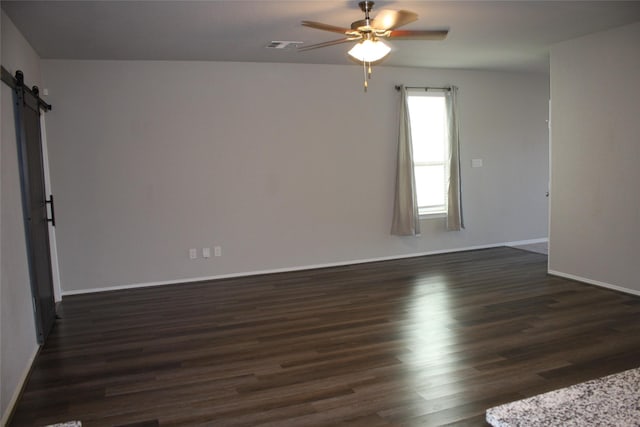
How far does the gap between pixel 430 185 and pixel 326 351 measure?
154 inches

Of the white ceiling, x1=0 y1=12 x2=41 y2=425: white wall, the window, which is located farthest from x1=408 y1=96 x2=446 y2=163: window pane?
x1=0 y1=12 x2=41 y2=425: white wall

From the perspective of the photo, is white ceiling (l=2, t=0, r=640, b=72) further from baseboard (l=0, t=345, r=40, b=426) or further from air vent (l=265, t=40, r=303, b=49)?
baseboard (l=0, t=345, r=40, b=426)

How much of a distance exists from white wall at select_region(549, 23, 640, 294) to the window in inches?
66.9

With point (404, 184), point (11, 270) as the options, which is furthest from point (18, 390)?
point (404, 184)

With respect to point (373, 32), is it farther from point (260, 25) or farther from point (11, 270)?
point (11, 270)

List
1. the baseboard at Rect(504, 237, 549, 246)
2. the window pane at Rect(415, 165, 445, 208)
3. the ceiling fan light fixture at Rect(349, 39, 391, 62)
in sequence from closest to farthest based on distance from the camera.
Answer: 1. the ceiling fan light fixture at Rect(349, 39, 391, 62)
2. the window pane at Rect(415, 165, 445, 208)
3. the baseboard at Rect(504, 237, 549, 246)

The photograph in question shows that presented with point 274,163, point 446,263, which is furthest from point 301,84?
point 446,263

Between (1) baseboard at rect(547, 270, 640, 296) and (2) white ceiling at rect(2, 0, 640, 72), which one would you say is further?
(1) baseboard at rect(547, 270, 640, 296)

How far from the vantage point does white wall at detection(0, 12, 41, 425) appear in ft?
9.12

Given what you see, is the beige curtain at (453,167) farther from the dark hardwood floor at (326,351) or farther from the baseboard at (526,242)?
the dark hardwood floor at (326,351)

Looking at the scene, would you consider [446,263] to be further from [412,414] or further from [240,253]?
[412,414]

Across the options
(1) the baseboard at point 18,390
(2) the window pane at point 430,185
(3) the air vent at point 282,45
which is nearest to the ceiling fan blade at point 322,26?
(3) the air vent at point 282,45

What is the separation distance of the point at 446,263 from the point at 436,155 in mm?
1602

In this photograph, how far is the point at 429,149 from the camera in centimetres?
667
